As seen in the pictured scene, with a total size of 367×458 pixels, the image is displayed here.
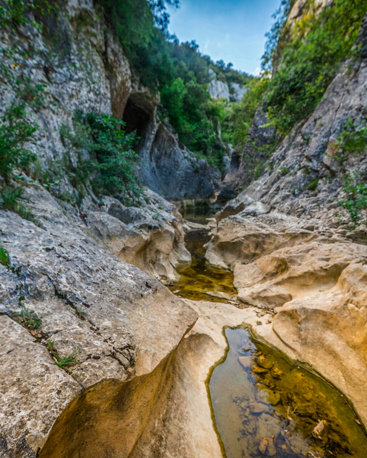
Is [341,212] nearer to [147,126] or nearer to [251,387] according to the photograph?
[251,387]

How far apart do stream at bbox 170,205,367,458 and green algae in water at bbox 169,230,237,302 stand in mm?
1725

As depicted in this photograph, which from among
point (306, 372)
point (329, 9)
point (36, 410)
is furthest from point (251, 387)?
point (329, 9)

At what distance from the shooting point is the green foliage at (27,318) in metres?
1.67

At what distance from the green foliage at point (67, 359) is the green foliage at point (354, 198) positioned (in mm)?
6164

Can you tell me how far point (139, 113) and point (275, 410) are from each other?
17.9 m

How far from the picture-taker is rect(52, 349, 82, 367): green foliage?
1461 mm

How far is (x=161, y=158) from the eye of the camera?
18391mm

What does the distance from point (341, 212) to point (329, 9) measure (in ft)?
28.4

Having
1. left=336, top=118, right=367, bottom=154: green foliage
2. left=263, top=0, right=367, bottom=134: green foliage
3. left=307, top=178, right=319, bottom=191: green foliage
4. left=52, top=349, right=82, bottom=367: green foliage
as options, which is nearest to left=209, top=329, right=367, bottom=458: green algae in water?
left=52, top=349, right=82, bottom=367: green foliage

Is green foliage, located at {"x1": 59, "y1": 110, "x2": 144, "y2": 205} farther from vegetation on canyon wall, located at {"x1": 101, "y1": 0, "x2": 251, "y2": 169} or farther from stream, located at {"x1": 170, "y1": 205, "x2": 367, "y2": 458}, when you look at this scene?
stream, located at {"x1": 170, "y1": 205, "x2": 367, "y2": 458}

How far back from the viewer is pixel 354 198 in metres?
5.43

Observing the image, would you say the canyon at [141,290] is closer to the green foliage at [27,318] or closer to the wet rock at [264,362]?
the green foliage at [27,318]

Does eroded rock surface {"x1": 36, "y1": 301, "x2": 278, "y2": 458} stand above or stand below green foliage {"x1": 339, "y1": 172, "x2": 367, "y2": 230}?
below

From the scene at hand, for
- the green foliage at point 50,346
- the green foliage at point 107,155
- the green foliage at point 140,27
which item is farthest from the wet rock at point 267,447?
the green foliage at point 140,27
